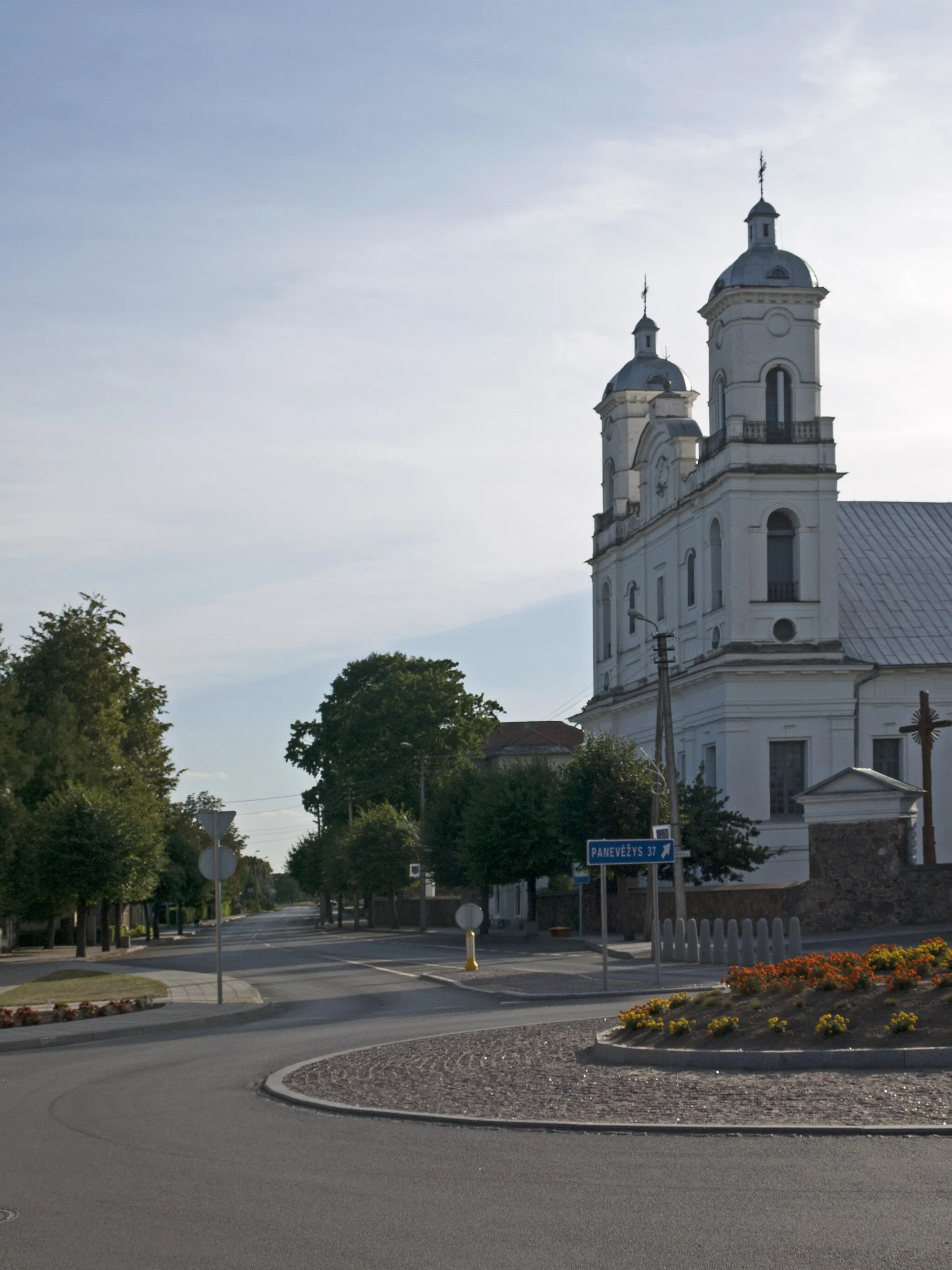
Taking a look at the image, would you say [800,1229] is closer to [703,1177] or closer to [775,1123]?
[703,1177]

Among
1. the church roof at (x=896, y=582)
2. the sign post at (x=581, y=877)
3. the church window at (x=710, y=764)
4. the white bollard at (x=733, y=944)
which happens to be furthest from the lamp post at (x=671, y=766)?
the church roof at (x=896, y=582)

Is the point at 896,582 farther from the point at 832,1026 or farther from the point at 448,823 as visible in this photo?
the point at 832,1026

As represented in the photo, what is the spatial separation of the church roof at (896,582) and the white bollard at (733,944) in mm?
29691

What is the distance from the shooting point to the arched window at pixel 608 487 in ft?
234

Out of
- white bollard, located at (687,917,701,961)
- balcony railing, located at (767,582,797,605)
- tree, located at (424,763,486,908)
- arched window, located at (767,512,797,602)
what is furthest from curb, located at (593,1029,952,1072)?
tree, located at (424,763,486,908)

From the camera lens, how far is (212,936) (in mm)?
84188

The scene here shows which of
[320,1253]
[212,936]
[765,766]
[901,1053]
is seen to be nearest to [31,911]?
[212,936]

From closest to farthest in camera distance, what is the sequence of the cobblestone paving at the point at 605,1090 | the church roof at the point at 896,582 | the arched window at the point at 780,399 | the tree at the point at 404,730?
the cobblestone paving at the point at 605,1090, the arched window at the point at 780,399, the church roof at the point at 896,582, the tree at the point at 404,730

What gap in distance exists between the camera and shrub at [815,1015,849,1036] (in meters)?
13.8

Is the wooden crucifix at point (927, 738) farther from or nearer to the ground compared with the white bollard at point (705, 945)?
farther from the ground

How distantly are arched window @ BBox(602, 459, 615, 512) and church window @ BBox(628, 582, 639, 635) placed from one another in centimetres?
491

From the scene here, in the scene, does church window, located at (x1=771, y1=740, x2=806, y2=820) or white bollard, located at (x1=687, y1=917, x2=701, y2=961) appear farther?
church window, located at (x1=771, y1=740, x2=806, y2=820)

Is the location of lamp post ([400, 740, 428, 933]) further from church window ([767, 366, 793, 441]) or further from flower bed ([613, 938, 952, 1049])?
flower bed ([613, 938, 952, 1049])

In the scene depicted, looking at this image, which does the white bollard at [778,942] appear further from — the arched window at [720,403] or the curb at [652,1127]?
the arched window at [720,403]
